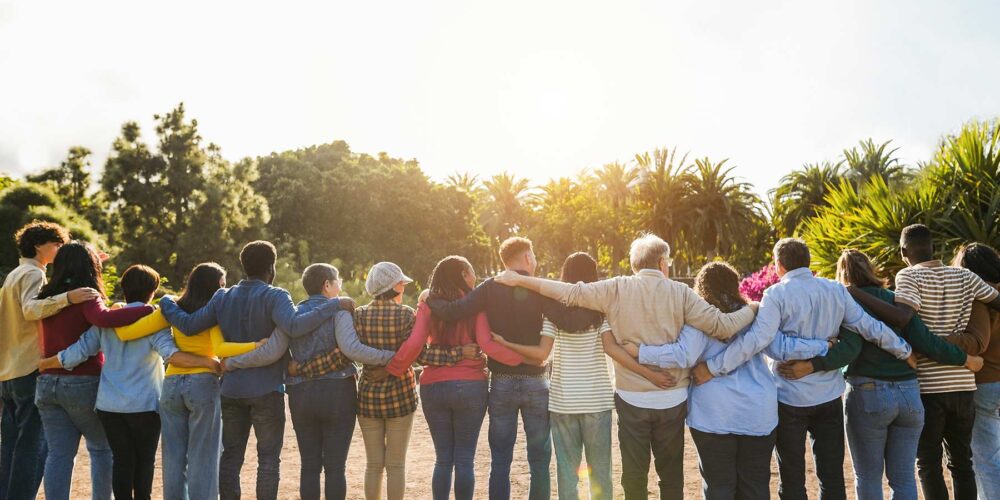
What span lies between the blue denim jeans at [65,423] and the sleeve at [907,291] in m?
5.23

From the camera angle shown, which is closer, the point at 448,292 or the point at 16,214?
the point at 448,292

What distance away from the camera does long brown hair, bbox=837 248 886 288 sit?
167 inches

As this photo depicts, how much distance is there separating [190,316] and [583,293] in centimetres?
250

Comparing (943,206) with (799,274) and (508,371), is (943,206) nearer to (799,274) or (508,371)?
(799,274)

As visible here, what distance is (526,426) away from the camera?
4.38 meters

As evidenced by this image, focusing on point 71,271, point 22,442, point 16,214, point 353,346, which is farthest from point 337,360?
point 16,214

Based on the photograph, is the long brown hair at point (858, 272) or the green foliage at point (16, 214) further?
the green foliage at point (16, 214)

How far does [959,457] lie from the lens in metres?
4.35

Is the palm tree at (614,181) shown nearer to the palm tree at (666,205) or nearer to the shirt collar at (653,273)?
the palm tree at (666,205)

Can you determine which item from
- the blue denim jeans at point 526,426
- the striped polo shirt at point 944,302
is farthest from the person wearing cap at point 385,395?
the striped polo shirt at point 944,302

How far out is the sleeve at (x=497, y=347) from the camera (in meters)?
4.25

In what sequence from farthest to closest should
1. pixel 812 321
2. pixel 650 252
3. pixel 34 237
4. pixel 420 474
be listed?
pixel 420 474 → pixel 34 237 → pixel 650 252 → pixel 812 321

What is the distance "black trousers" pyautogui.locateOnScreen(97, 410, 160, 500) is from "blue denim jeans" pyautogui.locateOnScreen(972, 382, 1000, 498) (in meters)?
5.42

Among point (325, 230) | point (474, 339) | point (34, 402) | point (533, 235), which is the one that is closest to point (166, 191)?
point (325, 230)
